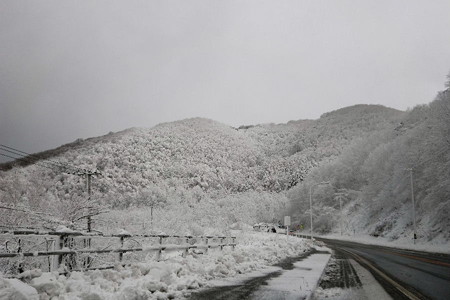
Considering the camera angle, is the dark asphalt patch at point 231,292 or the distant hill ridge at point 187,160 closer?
the dark asphalt patch at point 231,292

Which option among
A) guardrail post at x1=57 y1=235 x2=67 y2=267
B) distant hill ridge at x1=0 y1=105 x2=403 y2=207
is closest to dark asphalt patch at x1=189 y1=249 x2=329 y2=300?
guardrail post at x1=57 y1=235 x2=67 y2=267

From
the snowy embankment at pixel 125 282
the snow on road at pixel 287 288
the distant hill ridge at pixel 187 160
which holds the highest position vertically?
the distant hill ridge at pixel 187 160

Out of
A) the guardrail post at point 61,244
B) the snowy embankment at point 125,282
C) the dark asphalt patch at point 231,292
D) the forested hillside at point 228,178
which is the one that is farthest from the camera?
the forested hillside at point 228,178

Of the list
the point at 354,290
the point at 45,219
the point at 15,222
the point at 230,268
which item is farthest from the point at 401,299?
the point at 15,222

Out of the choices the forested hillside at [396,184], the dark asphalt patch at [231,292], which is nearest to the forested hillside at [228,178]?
the forested hillside at [396,184]

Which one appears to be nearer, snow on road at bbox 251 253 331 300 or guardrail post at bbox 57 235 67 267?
guardrail post at bbox 57 235 67 267

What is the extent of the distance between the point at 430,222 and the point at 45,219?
41924 millimetres

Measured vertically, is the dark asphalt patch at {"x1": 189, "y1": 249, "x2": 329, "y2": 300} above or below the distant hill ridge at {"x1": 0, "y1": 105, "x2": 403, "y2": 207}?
below

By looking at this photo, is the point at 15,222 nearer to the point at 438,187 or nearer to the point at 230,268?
the point at 230,268

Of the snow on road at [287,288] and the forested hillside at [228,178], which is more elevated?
the forested hillside at [228,178]

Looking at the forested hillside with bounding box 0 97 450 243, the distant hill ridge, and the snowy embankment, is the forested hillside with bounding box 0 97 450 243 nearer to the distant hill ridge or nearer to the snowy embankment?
the distant hill ridge

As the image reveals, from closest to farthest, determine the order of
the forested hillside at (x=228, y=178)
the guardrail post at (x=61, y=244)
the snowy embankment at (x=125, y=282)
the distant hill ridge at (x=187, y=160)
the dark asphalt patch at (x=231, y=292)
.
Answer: the snowy embankment at (x=125, y=282) → the guardrail post at (x=61, y=244) → the dark asphalt patch at (x=231, y=292) → the forested hillside at (x=228, y=178) → the distant hill ridge at (x=187, y=160)

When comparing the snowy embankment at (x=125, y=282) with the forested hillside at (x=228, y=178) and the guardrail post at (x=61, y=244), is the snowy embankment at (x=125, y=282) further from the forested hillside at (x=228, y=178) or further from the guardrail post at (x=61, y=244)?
the forested hillside at (x=228, y=178)

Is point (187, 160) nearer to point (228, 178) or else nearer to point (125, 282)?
point (228, 178)
